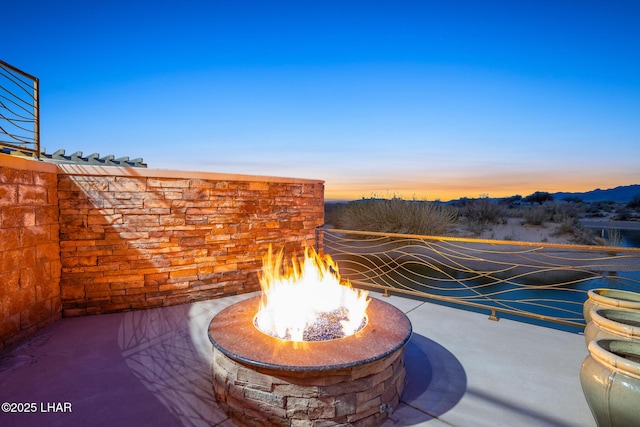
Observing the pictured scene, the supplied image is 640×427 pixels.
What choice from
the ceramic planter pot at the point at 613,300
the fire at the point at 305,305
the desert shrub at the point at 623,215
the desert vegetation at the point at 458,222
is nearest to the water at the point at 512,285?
the desert vegetation at the point at 458,222

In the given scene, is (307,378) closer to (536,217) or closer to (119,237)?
(119,237)

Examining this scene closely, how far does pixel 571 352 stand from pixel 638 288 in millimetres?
8912

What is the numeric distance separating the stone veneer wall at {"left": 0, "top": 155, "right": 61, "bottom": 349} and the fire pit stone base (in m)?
2.54

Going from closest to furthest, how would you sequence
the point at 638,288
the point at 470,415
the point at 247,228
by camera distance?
the point at 470,415
the point at 247,228
the point at 638,288

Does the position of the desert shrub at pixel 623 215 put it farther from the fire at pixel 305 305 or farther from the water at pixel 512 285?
the fire at pixel 305 305

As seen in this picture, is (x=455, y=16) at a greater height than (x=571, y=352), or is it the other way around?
(x=455, y=16)

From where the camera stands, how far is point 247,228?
14.4 feet

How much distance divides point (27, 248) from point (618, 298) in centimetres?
504

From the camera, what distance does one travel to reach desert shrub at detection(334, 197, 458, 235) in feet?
37.3

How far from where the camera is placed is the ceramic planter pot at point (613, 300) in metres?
1.62

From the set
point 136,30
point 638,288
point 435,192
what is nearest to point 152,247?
point 136,30

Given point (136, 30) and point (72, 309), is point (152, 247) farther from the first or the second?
point (136, 30)

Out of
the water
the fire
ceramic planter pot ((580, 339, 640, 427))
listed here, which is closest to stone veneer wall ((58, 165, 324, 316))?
the fire

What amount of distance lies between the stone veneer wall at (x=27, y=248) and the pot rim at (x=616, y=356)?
444 centimetres
